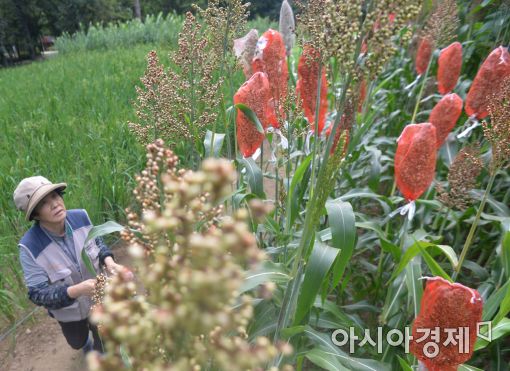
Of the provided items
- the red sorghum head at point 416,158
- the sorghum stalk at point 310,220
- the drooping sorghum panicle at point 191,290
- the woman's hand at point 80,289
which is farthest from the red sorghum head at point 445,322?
the woman's hand at point 80,289

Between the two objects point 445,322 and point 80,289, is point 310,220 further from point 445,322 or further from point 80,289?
point 80,289

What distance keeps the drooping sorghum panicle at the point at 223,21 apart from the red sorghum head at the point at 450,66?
1.31 meters

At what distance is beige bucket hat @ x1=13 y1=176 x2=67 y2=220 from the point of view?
66.3 inches

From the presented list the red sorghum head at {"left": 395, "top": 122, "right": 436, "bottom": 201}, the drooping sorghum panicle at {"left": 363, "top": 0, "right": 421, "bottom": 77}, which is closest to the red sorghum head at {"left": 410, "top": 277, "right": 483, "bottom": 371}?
the red sorghum head at {"left": 395, "top": 122, "right": 436, "bottom": 201}

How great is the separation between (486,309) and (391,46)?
41.2 inches

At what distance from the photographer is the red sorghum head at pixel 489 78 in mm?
1646

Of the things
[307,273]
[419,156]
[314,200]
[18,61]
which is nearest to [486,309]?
[419,156]

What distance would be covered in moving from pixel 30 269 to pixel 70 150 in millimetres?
1847

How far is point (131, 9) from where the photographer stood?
1106 inches

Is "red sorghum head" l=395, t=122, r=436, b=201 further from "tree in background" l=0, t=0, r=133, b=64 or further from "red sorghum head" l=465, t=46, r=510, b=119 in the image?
"tree in background" l=0, t=0, r=133, b=64

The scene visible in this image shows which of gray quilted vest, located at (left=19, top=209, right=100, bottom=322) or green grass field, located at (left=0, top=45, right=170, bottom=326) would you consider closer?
gray quilted vest, located at (left=19, top=209, right=100, bottom=322)

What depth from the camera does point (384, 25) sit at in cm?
84

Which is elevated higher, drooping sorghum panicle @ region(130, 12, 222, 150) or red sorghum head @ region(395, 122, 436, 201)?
drooping sorghum panicle @ region(130, 12, 222, 150)

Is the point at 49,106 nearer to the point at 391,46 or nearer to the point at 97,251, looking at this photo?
the point at 97,251
